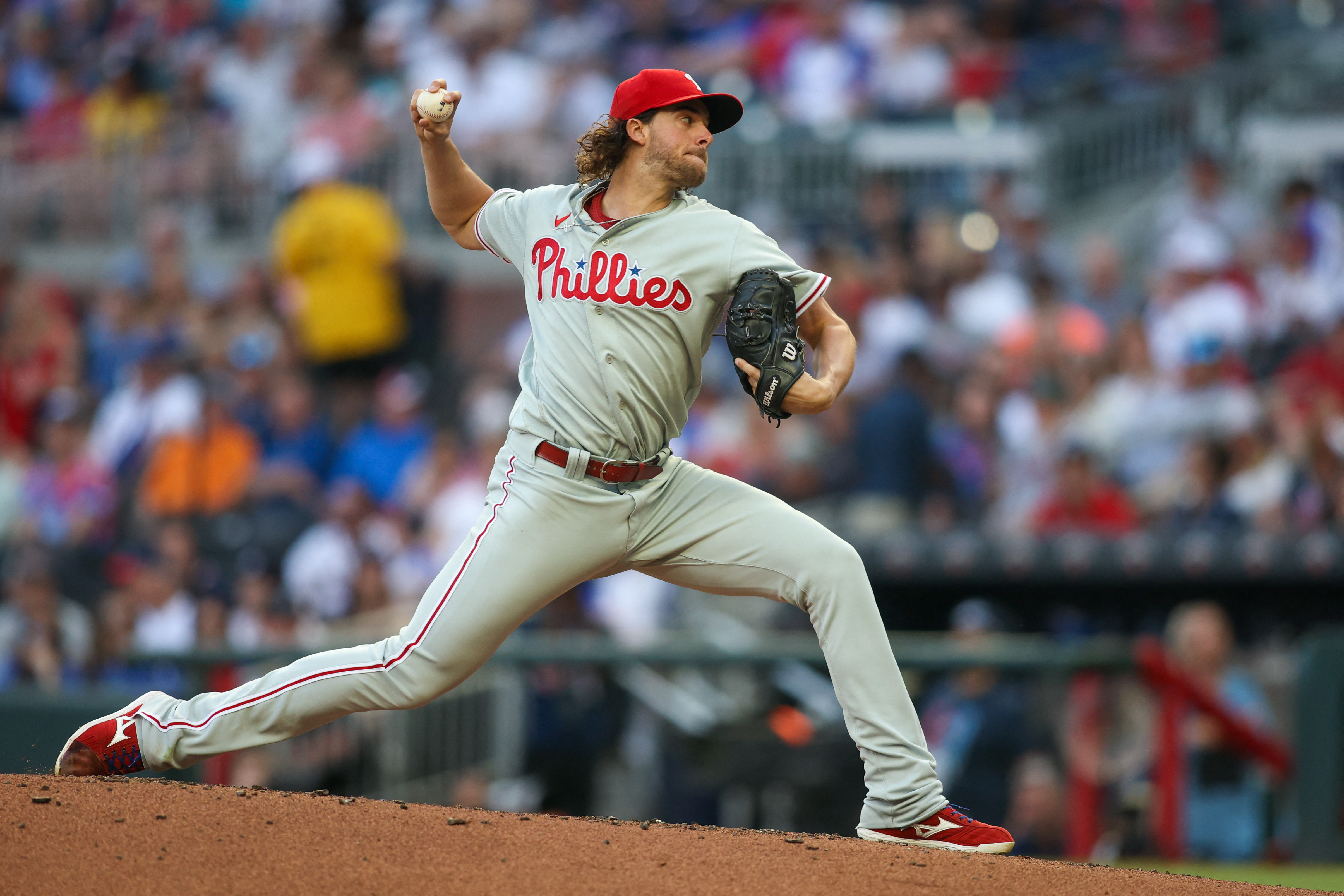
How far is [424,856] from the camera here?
3861 mm

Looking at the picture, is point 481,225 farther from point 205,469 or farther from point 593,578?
point 205,469

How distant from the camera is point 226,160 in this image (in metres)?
13.0

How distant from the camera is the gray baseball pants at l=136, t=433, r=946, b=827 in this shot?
158 inches

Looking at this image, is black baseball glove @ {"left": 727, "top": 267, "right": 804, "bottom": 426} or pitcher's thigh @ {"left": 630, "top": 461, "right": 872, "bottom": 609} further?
pitcher's thigh @ {"left": 630, "top": 461, "right": 872, "bottom": 609}

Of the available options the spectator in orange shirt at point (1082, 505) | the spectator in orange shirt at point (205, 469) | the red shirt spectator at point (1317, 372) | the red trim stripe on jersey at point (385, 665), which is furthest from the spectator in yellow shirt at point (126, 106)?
the red trim stripe on jersey at point (385, 665)

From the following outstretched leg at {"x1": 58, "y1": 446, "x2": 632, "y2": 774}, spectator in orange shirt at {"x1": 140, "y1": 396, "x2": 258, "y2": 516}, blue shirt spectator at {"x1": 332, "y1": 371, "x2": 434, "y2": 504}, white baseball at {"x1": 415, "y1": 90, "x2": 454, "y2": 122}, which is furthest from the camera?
spectator in orange shirt at {"x1": 140, "y1": 396, "x2": 258, "y2": 516}

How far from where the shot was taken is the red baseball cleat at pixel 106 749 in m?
4.33

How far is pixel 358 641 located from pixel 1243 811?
387 cm

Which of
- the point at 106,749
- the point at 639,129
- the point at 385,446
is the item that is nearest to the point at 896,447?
the point at 385,446

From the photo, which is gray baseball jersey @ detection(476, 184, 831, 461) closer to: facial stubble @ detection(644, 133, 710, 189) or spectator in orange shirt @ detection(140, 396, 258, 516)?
facial stubble @ detection(644, 133, 710, 189)

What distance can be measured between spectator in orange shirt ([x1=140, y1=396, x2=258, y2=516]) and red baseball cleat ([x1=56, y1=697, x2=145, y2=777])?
18.9 ft

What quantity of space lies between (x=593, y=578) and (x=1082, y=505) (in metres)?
4.47

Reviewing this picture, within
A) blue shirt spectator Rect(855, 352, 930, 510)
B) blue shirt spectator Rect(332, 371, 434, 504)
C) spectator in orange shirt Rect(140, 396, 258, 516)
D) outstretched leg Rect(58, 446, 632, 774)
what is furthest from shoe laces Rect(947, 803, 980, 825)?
spectator in orange shirt Rect(140, 396, 258, 516)

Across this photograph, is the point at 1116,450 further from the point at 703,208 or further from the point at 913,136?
the point at 703,208
